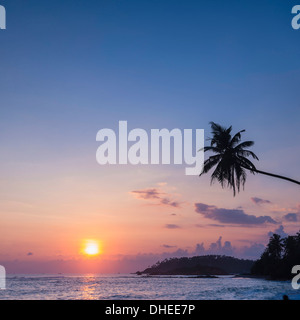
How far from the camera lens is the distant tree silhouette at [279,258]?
85750mm

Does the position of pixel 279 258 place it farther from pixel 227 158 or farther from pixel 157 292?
pixel 227 158

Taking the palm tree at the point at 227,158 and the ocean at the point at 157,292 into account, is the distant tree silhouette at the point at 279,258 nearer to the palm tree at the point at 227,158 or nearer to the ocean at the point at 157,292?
the ocean at the point at 157,292

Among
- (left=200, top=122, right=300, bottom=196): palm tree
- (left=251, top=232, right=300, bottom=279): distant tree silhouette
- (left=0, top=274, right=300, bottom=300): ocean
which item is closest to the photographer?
(left=200, top=122, right=300, bottom=196): palm tree

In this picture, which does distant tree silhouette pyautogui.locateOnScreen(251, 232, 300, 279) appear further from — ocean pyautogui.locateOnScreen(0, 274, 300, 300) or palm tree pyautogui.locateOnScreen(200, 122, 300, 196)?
palm tree pyautogui.locateOnScreen(200, 122, 300, 196)

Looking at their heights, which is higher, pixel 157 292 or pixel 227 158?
pixel 227 158

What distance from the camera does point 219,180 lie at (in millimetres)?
22484

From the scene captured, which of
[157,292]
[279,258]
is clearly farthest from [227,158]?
[279,258]

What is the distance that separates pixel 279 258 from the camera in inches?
3937

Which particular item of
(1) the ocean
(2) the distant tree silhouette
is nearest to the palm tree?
(1) the ocean

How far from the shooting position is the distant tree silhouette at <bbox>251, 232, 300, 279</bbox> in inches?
Answer: 3376

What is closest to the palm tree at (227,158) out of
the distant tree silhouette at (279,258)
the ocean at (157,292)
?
the ocean at (157,292)
